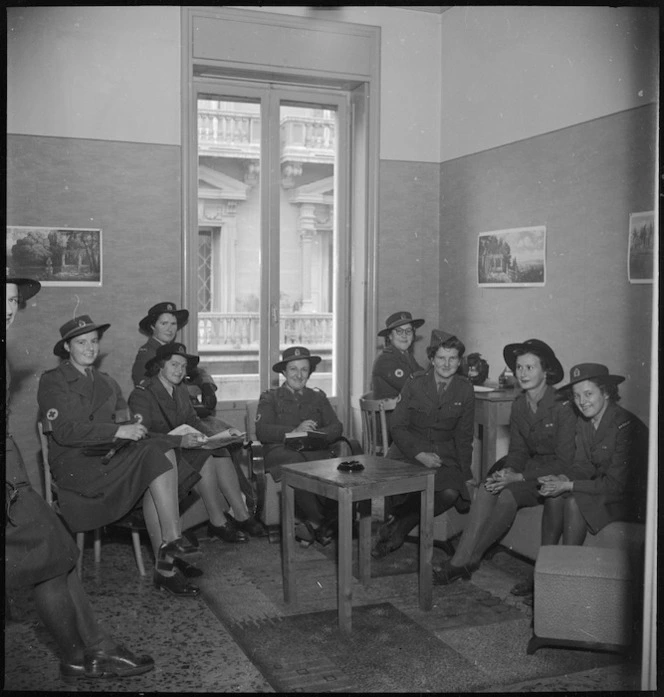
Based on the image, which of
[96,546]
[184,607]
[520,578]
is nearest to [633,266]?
[520,578]

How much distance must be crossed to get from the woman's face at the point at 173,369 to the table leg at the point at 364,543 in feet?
4.78

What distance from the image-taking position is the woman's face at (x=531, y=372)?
4695 mm

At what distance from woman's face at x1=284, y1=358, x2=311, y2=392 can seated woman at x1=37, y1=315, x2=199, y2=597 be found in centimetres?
109

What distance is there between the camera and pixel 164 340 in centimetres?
611

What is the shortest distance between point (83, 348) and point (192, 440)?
818mm

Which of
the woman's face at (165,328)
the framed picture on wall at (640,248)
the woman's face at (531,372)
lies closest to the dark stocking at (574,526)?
the woman's face at (531,372)

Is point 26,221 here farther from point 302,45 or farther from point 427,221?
point 427,221

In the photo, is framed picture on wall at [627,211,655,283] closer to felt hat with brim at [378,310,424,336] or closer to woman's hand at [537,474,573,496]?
woman's hand at [537,474,573,496]

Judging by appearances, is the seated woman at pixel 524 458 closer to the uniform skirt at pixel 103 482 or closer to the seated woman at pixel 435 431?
the seated woman at pixel 435 431

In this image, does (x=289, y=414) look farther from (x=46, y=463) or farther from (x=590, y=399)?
(x=590, y=399)

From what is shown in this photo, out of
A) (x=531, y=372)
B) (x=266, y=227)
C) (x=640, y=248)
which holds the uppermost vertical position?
(x=266, y=227)

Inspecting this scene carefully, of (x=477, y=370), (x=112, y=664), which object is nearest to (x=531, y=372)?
(x=477, y=370)

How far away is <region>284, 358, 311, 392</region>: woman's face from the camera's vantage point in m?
5.41

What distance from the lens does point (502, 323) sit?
Result: 6309 mm
